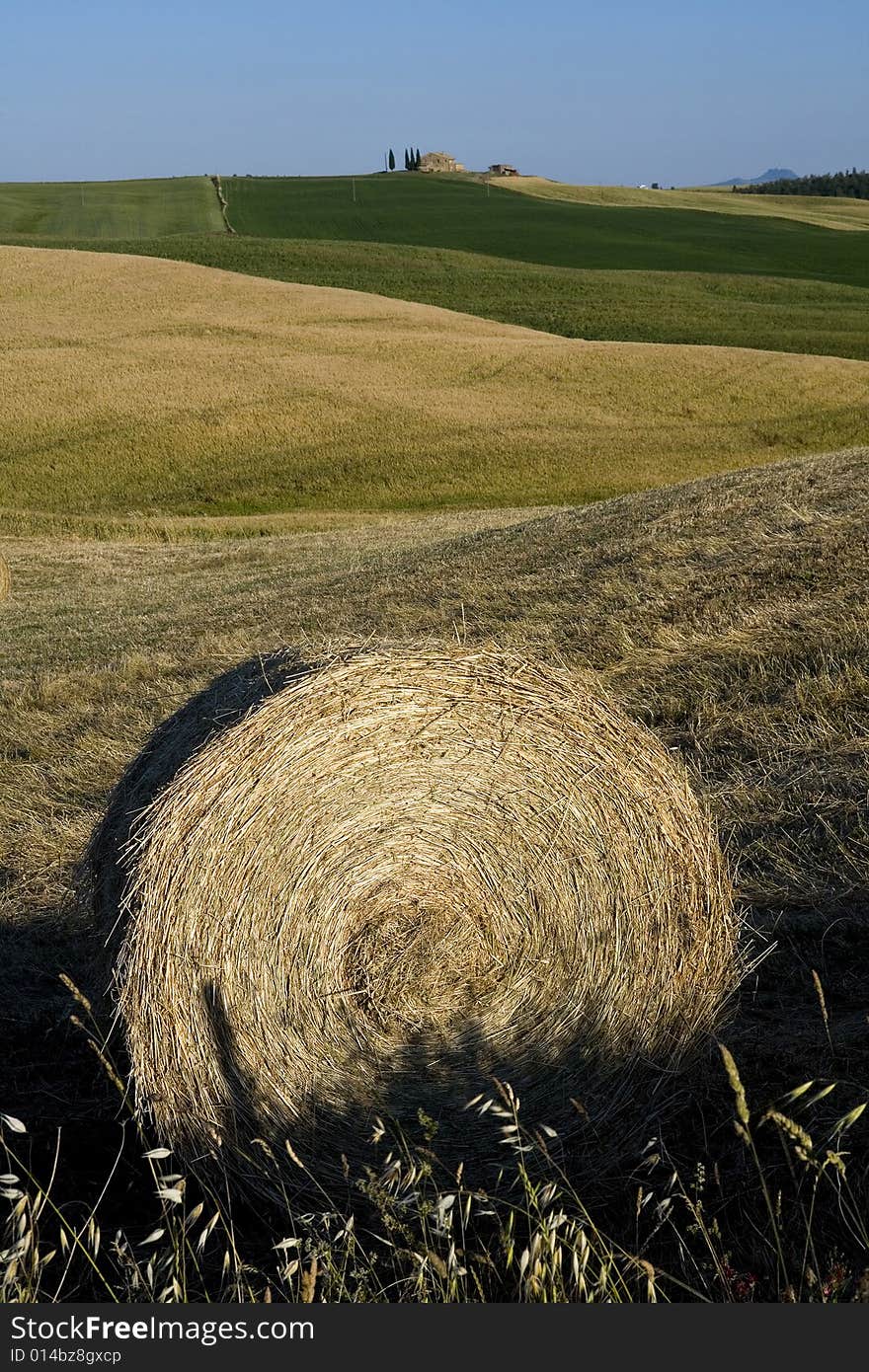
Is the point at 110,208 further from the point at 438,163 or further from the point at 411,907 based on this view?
the point at 411,907

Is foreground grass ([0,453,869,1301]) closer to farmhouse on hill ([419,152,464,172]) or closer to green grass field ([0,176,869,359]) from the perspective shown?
green grass field ([0,176,869,359])

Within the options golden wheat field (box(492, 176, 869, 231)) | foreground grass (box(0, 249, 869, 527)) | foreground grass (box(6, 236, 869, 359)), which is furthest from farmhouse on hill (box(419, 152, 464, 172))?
A: foreground grass (box(0, 249, 869, 527))

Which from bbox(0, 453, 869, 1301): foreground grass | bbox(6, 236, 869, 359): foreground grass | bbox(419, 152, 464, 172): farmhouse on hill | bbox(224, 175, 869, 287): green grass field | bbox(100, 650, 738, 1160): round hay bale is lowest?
bbox(0, 453, 869, 1301): foreground grass

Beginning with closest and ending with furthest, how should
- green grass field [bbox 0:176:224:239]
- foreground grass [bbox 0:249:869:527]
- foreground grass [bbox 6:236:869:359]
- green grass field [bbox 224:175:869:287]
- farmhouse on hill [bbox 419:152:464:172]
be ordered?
foreground grass [bbox 0:249:869:527]
foreground grass [bbox 6:236:869:359]
green grass field [bbox 224:175:869:287]
green grass field [bbox 0:176:224:239]
farmhouse on hill [bbox 419:152:464:172]

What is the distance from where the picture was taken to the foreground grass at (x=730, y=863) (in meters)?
3.16

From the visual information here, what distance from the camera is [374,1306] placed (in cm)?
266

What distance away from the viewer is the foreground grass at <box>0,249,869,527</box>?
29734 millimetres

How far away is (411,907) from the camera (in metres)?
4.00

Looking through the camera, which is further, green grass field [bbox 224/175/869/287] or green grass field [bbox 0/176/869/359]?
green grass field [bbox 224/175/869/287]

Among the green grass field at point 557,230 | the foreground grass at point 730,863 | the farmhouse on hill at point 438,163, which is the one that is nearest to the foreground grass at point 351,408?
the foreground grass at point 730,863

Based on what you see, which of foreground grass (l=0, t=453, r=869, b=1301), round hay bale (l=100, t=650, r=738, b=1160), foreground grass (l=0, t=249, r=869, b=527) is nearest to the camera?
foreground grass (l=0, t=453, r=869, b=1301)

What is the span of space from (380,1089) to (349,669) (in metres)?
1.39

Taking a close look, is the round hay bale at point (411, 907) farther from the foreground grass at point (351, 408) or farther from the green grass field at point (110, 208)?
the green grass field at point (110, 208)

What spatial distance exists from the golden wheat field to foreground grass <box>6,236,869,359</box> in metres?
37.0
